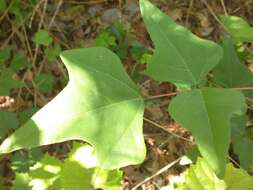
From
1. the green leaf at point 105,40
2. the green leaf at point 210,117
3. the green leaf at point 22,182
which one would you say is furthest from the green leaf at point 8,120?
the green leaf at point 210,117

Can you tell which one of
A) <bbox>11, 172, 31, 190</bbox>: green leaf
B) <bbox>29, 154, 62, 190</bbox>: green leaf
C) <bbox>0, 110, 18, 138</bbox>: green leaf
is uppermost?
<bbox>0, 110, 18, 138</bbox>: green leaf

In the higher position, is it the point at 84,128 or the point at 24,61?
the point at 84,128

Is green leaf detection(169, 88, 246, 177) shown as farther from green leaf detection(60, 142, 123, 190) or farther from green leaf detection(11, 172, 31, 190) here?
green leaf detection(11, 172, 31, 190)

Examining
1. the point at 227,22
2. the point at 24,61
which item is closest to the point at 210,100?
the point at 227,22

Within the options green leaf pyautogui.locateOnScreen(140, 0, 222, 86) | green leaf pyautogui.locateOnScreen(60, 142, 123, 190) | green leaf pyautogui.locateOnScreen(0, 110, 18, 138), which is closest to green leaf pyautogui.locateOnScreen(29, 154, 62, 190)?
green leaf pyautogui.locateOnScreen(60, 142, 123, 190)

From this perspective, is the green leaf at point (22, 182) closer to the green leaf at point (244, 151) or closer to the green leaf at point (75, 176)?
the green leaf at point (75, 176)

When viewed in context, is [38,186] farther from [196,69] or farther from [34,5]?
[34,5]

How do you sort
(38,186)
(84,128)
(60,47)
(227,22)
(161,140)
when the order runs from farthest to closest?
(60,47), (161,140), (38,186), (227,22), (84,128)

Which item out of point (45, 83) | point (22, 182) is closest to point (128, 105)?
point (22, 182)
